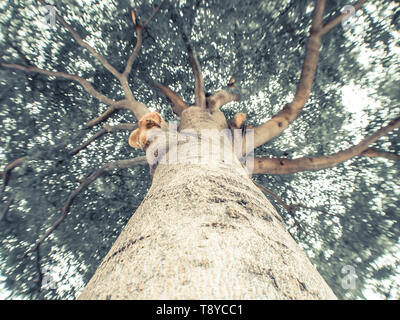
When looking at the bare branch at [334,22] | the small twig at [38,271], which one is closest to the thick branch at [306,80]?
the bare branch at [334,22]

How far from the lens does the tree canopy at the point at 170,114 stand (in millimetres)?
3535

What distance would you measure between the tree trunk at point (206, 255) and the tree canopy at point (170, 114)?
11.3 ft

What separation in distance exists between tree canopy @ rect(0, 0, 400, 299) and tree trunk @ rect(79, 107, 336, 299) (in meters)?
3.46

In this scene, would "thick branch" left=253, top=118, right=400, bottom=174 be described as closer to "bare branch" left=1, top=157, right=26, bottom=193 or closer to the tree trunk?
the tree trunk

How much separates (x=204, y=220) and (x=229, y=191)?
235 mm

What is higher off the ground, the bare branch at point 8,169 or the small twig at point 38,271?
the bare branch at point 8,169

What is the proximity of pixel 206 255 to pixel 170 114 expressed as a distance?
184 inches

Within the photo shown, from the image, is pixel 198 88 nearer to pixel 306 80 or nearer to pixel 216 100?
pixel 216 100

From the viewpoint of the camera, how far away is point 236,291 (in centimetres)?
48

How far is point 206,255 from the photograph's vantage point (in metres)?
0.58

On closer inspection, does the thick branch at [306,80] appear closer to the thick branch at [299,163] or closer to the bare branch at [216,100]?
the thick branch at [299,163]

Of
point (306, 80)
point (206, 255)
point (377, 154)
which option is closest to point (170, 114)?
point (306, 80)

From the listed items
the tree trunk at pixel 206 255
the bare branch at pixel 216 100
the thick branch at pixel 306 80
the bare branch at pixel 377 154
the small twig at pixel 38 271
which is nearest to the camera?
the tree trunk at pixel 206 255
